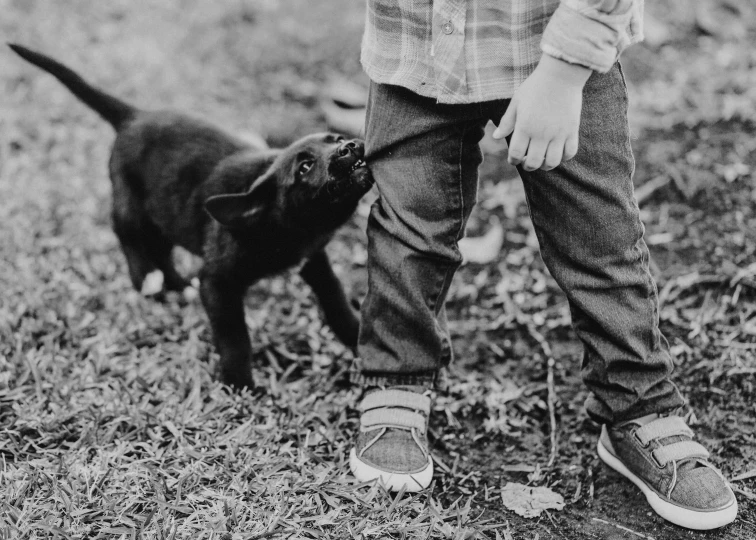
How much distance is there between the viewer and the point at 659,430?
224cm

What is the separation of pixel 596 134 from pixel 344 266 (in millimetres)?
2038

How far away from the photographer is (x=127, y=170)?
3.35 metres

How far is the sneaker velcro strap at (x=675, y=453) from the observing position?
2.20 metres

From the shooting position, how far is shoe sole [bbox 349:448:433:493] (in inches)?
90.1

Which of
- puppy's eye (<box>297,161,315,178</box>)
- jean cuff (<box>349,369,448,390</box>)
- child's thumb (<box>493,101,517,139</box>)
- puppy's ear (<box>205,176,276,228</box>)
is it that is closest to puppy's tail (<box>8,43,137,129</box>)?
puppy's ear (<box>205,176,276,228</box>)

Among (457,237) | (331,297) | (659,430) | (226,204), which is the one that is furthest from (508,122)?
(331,297)

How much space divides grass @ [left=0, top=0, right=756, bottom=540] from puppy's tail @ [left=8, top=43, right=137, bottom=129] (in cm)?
80

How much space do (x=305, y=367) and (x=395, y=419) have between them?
32.9 inches

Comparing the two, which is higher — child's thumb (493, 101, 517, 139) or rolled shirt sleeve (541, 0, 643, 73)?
rolled shirt sleeve (541, 0, 643, 73)

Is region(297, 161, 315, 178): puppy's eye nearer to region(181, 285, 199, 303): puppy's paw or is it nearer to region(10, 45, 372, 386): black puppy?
region(10, 45, 372, 386): black puppy

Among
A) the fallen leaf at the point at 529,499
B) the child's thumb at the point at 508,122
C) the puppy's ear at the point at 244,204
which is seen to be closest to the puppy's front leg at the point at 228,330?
the puppy's ear at the point at 244,204

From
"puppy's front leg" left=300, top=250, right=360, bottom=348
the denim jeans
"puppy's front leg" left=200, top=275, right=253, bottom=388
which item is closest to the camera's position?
the denim jeans

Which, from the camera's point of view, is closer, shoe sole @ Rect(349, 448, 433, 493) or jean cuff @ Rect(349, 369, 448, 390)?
shoe sole @ Rect(349, 448, 433, 493)

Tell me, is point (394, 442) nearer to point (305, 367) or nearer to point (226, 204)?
point (305, 367)
